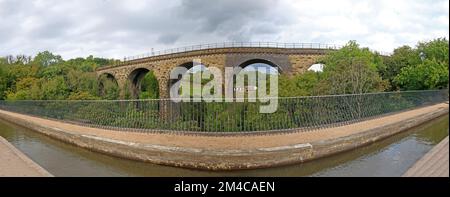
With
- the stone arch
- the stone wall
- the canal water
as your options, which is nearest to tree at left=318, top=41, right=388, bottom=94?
the canal water

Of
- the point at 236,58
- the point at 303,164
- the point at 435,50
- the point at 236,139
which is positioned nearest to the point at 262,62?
the point at 236,58

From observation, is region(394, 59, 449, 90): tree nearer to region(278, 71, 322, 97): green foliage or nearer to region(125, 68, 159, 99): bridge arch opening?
region(278, 71, 322, 97): green foliage

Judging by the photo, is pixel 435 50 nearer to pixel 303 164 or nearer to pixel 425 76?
pixel 425 76

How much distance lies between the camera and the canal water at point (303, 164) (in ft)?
22.7

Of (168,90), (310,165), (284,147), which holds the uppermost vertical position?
(168,90)

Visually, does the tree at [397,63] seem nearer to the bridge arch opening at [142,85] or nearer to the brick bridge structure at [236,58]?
the brick bridge structure at [236,58]

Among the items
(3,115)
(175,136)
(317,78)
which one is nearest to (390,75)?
(317,78)

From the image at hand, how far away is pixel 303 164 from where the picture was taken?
24.6 ft

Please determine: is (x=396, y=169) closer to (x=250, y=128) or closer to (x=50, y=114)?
(x=250, y=128)

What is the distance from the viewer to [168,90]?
90.1 feet

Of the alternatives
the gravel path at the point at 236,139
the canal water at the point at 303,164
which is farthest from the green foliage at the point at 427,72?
the gravel path at the point at 236,139

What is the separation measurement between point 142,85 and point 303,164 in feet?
111

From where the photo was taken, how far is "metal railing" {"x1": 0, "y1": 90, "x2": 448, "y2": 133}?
9.34 metres
